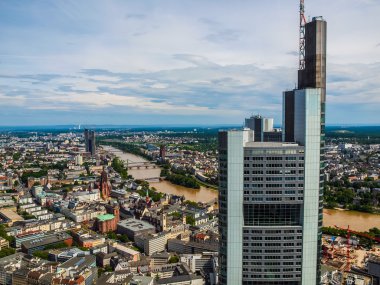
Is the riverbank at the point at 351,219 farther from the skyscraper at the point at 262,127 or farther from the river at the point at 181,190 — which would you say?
the skyscraper at the point at 262,127

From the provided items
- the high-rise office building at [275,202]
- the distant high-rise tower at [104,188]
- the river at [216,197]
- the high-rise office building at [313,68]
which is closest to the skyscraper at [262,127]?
the high-rise office building at [313,68]

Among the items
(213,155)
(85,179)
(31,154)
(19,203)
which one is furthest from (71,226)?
(31,154)

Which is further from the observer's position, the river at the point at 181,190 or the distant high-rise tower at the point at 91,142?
the distant high-rise tower at the point at 91,142

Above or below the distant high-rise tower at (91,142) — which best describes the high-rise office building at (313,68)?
above

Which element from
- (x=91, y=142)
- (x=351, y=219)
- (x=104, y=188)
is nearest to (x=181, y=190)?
(x=104, y=188)

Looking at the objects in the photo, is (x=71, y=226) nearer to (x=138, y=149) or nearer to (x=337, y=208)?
(x=337, y=208)

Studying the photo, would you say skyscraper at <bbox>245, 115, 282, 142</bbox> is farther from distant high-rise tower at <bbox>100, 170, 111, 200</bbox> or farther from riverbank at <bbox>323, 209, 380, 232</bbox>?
distant high-rise tower at <bbox>100, 170, 111, 200</bbox>

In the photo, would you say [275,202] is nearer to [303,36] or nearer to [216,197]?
[303,36]

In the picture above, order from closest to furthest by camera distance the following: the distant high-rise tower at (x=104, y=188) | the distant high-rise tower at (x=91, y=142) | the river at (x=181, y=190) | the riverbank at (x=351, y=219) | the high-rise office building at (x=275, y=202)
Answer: the high-rise office building at (x=275, y=202), the riverbank at (x=351, y=219), the river at (x=181, y=190), the distant high-rise tower at (x=104, y=188), the distant high-rise tower at (x=91, y=142)
